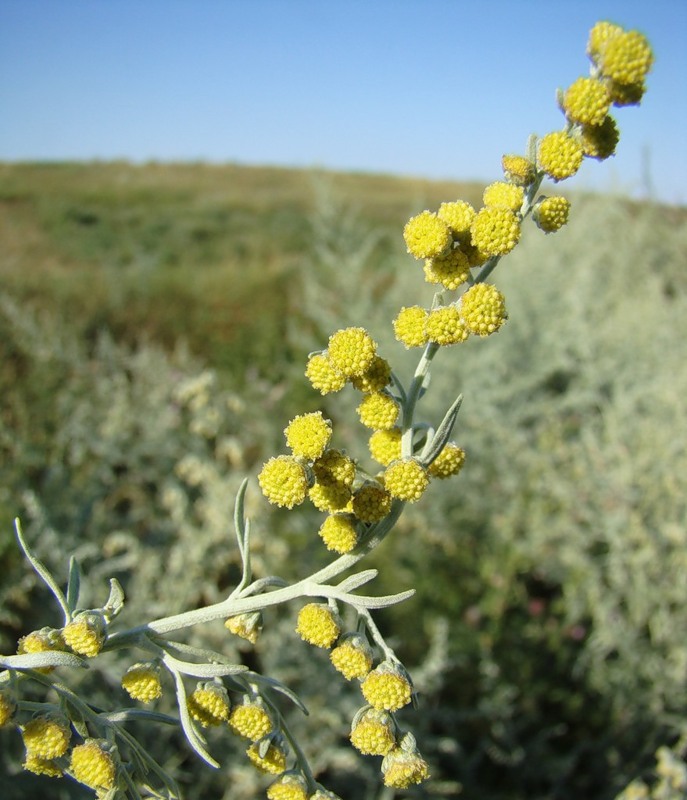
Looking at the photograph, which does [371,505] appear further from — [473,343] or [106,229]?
[106,229]

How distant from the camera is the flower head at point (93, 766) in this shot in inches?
33.1

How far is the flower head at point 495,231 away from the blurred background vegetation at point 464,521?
1.84 metres

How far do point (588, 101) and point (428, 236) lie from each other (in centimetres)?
27

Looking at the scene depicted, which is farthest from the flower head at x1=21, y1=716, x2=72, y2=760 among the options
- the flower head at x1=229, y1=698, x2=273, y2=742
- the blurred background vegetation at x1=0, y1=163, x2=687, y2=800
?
the blurred background vegetation at x1=0, y1=163, x2=687, y2=800

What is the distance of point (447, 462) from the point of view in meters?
1.04

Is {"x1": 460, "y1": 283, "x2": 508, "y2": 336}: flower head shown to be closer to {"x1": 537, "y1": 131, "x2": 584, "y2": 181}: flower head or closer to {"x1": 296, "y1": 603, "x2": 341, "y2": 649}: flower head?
{"x1": 537, "y1": 131, "x2": 584, "y2": 181}: flower head

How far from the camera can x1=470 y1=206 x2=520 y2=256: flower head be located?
0.87m

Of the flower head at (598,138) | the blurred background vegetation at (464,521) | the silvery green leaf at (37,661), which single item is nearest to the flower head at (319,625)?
the silvery green leaf at (37,661)

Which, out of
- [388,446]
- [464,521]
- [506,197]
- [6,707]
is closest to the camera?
[6,707]

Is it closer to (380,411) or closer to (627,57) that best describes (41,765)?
(380,411)

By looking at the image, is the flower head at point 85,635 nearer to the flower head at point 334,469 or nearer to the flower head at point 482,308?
the flower head at point 334,469

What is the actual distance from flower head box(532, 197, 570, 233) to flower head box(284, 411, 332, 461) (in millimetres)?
428

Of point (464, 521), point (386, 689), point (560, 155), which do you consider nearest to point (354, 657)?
point (386, 689)

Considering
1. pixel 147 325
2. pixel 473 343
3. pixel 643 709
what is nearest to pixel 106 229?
pixel 147 325
